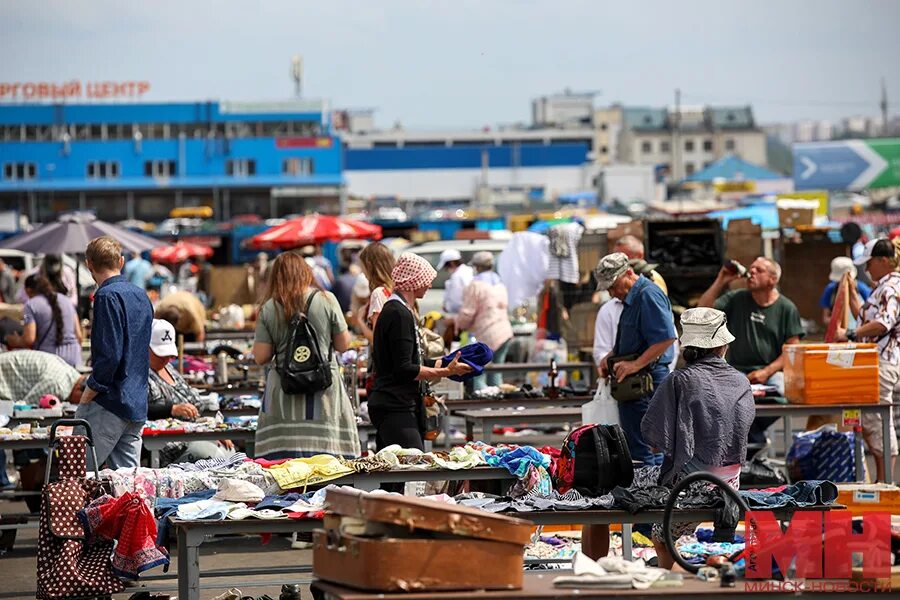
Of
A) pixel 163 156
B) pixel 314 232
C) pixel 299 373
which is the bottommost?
pixel 299 373

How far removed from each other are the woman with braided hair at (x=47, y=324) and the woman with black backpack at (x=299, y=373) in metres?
5.03

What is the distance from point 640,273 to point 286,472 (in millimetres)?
3833

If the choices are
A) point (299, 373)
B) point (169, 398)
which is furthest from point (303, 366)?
point (169, 398)

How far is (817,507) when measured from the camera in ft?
22.5

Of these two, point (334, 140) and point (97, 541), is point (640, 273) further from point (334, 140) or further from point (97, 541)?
point (334, 140)

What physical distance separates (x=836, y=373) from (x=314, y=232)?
497 inches

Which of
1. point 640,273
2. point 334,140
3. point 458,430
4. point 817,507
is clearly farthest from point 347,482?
point 334,140

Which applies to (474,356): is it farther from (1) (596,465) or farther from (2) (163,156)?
(2) (163,156)

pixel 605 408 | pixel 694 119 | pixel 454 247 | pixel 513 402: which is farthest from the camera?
pixel 694 119

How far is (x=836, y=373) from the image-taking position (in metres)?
10.4

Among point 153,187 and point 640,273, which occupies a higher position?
point 153,187

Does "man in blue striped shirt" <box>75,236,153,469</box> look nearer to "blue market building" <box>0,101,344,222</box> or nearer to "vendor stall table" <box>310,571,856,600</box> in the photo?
"vendor stall table" <box>310,571,856,600</box>

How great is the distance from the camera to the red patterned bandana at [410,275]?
854cm

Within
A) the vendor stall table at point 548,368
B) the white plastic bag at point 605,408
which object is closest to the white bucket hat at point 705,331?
the white plastic bag at point 605,408
